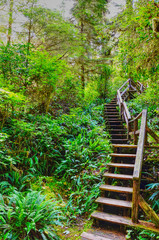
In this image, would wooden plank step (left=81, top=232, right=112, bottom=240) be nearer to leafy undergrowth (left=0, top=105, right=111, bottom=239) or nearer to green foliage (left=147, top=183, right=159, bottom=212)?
leafy undergrowth (left=0, top=105, right=111, bottom=239)

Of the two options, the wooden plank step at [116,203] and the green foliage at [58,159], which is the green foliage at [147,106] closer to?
the green foliage at [58,159]

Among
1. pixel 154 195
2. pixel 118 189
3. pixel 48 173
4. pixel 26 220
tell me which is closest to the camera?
pixel 26 220

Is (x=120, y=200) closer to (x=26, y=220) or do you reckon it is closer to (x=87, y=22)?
(x=26, y=220)

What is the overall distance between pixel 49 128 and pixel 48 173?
4.90 ft

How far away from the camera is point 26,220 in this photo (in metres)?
2.52

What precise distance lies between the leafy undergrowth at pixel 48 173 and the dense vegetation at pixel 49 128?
0.6 inches

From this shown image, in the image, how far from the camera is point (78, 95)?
360 inches

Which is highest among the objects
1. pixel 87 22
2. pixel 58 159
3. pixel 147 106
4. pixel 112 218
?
pixel 87 22

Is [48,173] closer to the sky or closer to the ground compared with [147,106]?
closer to the ground

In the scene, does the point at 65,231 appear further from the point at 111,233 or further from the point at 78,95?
the point at 78,95

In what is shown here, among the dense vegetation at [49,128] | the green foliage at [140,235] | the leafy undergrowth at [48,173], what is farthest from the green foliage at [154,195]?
the leafy undergrowth at [48,173]

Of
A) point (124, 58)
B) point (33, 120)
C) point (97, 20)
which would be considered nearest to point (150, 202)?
point (124, 58)

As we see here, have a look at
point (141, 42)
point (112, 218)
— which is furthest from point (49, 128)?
point (141, 42)

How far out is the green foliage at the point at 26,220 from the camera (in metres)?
2.37
